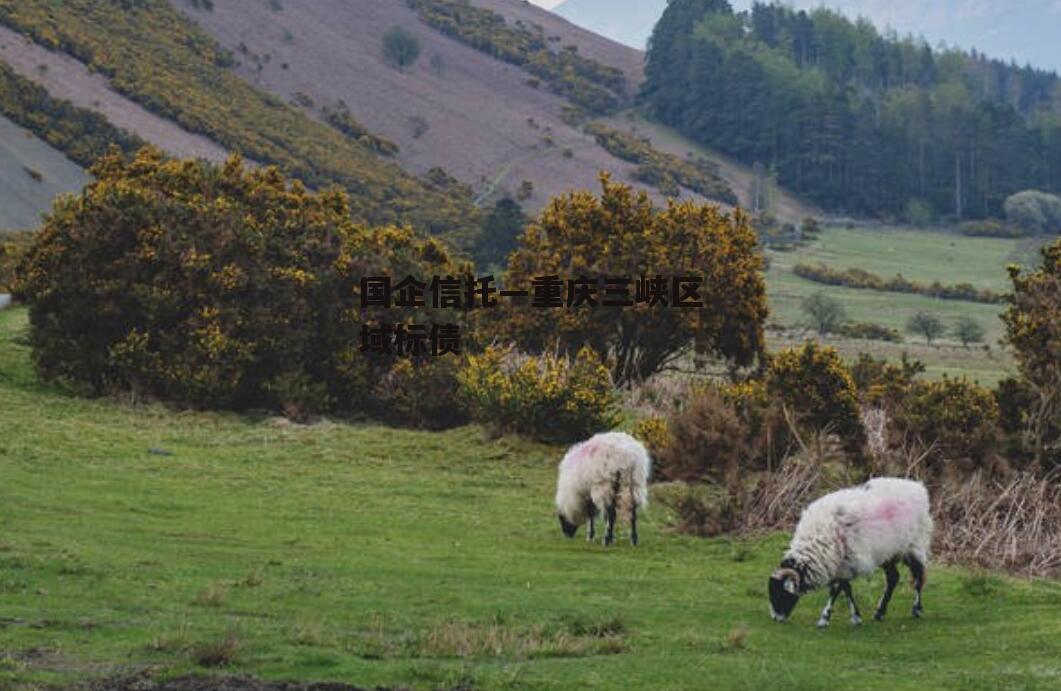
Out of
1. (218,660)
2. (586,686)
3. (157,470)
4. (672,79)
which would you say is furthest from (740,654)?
(672,79)

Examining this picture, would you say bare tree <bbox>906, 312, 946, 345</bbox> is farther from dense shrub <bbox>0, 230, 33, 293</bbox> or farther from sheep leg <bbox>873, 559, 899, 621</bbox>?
sheep leg <bbox>873, 559, 899, 621</bbox>

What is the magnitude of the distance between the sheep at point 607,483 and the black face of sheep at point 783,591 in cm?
629

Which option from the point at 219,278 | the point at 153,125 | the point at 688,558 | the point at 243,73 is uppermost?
the point at 243,73

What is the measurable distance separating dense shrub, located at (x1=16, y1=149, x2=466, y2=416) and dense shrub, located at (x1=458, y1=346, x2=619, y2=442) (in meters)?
5.08

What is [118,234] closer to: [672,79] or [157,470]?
[157,470]

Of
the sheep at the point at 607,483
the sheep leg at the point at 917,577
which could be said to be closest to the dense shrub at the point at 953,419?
the sheep at the point at 607,483

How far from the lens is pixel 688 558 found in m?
22.2

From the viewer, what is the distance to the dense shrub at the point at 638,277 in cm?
4112

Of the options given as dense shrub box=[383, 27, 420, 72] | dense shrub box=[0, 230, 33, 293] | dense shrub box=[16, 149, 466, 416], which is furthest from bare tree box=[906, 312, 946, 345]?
dense shrub box=[383, 27, 420, 72]

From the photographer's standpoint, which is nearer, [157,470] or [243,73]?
[157,470]

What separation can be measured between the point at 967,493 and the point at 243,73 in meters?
140

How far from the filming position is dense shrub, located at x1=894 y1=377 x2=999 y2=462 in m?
27.7

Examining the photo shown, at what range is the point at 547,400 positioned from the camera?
33312 millimetres

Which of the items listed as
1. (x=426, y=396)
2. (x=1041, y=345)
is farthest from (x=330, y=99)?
(x=1041, y=345)
